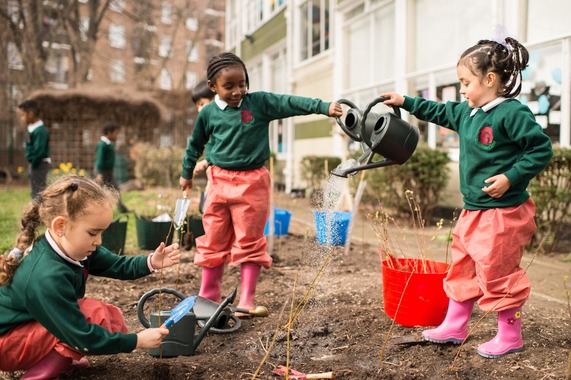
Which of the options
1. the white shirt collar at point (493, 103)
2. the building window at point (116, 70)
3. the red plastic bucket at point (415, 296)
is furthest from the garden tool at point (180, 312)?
the building window at point (116, 70)

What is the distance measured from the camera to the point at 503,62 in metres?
2.48

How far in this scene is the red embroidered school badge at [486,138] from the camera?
8.16 feet

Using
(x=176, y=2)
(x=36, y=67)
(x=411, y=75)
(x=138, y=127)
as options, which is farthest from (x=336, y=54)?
(x=176, y=2)

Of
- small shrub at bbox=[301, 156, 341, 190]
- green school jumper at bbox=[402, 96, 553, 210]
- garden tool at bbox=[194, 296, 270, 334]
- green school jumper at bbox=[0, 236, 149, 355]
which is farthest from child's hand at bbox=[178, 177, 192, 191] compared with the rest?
small shrub at bbox=[301, 156, 341, 190]

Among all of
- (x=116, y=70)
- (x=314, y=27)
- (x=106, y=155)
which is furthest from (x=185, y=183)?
(x=116, y=70)

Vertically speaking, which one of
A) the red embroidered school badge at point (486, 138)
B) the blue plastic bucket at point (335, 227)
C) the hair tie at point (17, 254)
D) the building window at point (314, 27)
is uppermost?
the building window at point (314, 27)

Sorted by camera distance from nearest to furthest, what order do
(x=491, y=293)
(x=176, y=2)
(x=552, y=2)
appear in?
(x=491, y=293), (x=552, y=2), (x=176, y=2)

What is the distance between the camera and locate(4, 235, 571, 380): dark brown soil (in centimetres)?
229

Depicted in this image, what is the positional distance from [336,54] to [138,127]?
27.4ft

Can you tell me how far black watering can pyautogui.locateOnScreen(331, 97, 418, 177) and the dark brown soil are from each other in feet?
2.08

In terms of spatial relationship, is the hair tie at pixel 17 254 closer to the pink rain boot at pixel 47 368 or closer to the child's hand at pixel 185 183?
the pink rain boot at pixel 47 368

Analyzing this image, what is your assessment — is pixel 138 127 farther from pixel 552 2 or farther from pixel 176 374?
pixel 176 374

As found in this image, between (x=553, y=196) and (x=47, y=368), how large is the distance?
14.3 feet

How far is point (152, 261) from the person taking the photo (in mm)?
2375
